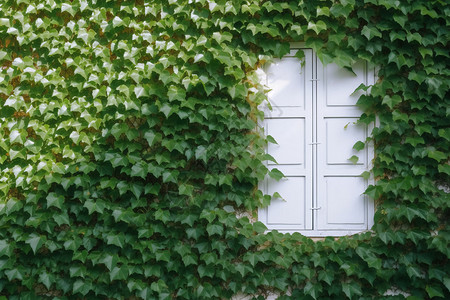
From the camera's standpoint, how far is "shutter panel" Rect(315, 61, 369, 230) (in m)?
3.71

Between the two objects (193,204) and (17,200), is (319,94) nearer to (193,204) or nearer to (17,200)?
(193,204)

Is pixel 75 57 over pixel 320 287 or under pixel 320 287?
over

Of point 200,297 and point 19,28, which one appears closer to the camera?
point 200,297

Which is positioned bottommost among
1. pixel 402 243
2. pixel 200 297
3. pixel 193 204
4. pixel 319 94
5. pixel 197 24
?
pixel 200 297

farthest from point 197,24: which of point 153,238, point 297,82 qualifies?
point 153,238

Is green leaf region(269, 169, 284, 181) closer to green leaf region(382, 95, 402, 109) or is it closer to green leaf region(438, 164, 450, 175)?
green leaf region(382, 95, 402, 109)

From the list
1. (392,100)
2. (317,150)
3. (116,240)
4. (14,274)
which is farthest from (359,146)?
(14,274)

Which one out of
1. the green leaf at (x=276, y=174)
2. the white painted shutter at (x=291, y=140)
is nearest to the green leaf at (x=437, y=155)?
the white painted shutter at (x=291, y=140)

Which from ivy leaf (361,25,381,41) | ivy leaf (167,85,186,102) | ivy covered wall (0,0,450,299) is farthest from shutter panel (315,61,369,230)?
ivy leaf (167,85,186,102)

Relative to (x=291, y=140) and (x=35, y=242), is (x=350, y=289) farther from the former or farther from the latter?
(x=35, y=242)

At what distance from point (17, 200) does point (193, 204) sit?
136 centimetres

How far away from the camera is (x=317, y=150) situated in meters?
3.74

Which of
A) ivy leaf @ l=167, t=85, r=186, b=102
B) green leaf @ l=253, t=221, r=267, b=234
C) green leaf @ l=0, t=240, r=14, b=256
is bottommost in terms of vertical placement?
green leaf @ l=0, t=240, r=14, b=256

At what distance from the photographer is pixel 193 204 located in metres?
3.61
